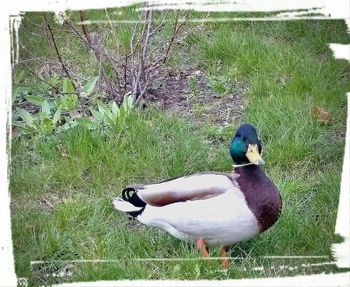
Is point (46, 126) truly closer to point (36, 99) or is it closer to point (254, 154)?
point (36, 99)

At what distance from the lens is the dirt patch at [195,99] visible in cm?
352

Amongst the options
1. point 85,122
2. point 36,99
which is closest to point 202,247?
point 85,122

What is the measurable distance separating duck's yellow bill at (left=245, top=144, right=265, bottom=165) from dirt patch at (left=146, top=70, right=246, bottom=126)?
3.56 feet

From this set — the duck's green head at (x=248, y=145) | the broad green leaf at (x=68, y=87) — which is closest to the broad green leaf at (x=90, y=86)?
the broad green leaf at (x=68, y=87)

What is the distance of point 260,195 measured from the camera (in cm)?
238

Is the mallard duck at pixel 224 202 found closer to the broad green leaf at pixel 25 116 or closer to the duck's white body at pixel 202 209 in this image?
the duck's white body at pixel 202 209

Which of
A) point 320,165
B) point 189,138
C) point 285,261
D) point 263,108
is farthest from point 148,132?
point 285,261

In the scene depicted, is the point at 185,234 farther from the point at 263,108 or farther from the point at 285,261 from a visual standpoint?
the point at 263,108

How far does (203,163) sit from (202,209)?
28.7 inches

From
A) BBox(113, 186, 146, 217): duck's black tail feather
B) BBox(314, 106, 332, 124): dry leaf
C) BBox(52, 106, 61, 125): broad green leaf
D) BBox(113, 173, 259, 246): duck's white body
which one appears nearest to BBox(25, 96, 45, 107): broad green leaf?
BBox(52, 106, 61, 125): broad green leaf

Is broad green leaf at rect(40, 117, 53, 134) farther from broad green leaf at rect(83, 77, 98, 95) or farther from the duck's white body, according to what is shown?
the duck's white body

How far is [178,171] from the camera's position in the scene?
3059 mm

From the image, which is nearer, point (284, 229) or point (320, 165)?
point (284, 229)

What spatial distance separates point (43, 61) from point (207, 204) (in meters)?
1.73
